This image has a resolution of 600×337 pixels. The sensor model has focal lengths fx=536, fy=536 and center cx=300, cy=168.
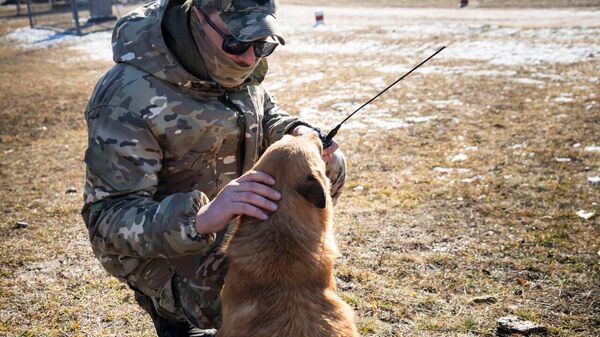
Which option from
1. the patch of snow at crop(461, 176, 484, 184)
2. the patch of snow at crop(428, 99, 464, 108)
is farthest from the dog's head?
the patch of snow at crop(428, 99, 464, 108)

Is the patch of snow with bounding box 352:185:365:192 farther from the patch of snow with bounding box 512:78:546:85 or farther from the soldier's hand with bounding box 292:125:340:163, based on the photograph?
the patch of snow with bounding box 512:78:546:85

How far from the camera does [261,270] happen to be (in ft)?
9.37

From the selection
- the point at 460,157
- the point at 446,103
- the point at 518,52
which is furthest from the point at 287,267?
the point at 518,52

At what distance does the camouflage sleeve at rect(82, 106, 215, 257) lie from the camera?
294 cm

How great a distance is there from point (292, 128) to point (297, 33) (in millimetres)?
18740

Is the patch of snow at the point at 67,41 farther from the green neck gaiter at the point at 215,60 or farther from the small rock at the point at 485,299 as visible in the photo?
the small rock at the point at 485,299

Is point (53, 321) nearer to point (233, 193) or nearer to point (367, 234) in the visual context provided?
point (233, 193)

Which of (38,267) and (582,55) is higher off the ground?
(582,55)

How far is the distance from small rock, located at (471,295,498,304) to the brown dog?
1.96 metres

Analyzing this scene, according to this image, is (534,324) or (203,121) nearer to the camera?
(203,121)

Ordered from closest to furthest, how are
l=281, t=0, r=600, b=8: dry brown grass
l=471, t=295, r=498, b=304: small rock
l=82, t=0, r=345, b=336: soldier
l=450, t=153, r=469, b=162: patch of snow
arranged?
l=82, t=0, r=345, b=336: soldier → l=471, t=295, r=498, b=304: small rock → l=450, t=153, r=469, b=162: patch of snow → l=281, t=0, r=600, b=8: dry brown grass

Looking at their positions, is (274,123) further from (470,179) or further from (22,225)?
(22,225)

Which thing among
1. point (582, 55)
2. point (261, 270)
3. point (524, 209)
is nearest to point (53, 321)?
point (261, 270)

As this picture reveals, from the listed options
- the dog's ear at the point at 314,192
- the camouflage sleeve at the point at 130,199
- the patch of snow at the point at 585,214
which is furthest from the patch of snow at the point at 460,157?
the camouflage sleeve at the point at 130,199
